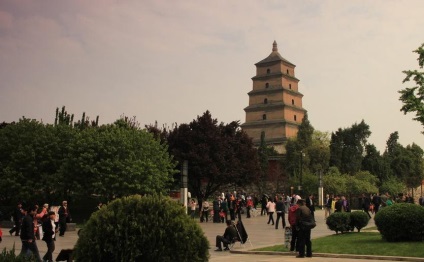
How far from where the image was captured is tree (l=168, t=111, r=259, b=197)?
42.0 m

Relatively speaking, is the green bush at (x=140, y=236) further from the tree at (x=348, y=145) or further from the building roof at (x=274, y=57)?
the building roof at (x=274, y=57)

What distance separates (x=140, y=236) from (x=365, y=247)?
900 centimetres

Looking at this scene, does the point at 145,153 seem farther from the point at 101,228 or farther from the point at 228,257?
the point at 101,228

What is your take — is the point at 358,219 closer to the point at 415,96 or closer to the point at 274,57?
the point at 415,96

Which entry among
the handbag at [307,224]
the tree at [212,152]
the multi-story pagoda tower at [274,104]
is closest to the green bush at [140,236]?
the handbag at [307,224]

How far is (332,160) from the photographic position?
72.6 meters

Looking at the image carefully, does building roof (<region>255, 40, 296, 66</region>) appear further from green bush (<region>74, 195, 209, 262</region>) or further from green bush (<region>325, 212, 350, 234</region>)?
green bush (<region>74, 195, 209, 262</region>)

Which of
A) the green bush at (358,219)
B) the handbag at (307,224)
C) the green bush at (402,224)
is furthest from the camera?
the green bush at (358,219)

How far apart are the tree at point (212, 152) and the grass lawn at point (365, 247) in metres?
23.5

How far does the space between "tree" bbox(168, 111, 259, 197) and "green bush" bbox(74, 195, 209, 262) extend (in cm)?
3235

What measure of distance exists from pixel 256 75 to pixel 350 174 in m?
25.6

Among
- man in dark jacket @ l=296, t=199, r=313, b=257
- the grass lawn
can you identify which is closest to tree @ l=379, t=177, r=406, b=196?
the grass lawn

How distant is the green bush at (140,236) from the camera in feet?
28.8

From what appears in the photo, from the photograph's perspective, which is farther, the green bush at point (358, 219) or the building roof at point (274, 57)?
the building roof at point (274, 57)
